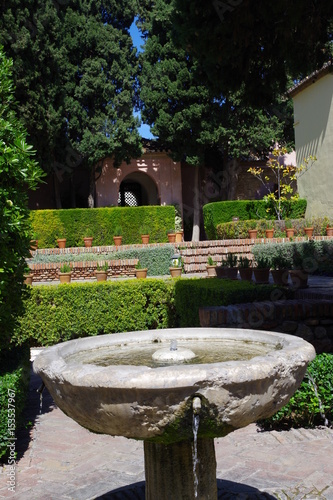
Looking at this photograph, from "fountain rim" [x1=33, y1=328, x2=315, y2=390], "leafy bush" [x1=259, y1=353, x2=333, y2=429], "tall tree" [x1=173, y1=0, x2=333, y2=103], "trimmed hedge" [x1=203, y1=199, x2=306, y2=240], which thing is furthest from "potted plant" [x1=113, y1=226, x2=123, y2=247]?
"fountain rim" [x1=33, y1=328, x2=315, y2=390]

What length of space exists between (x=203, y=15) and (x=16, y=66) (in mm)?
13365

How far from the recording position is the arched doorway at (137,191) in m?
24.8

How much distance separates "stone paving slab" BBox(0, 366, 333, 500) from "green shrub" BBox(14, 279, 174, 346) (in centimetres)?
393

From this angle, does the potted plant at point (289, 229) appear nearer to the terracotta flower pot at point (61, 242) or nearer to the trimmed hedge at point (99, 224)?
the trimmed hedge at point (99, 224)

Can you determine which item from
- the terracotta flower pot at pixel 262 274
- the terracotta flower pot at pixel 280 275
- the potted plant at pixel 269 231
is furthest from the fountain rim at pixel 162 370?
the potted plant at pixel 269 231

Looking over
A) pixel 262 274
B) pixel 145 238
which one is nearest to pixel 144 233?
pixel 145 238

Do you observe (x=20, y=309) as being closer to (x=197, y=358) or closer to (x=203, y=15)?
(x=197, y=358)

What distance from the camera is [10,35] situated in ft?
56.2

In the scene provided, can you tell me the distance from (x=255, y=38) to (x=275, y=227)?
11.8m

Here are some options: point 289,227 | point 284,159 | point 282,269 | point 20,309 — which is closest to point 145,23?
point 284,159

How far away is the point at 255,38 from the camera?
5.81 meters

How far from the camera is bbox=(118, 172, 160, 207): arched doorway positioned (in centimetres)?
2484

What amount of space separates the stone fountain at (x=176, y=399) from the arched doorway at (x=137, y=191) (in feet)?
73.3

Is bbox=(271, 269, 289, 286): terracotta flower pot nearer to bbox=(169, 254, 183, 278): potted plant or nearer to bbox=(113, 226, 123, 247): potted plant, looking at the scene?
bbox=(169, 254, 183, 278): potted plant
